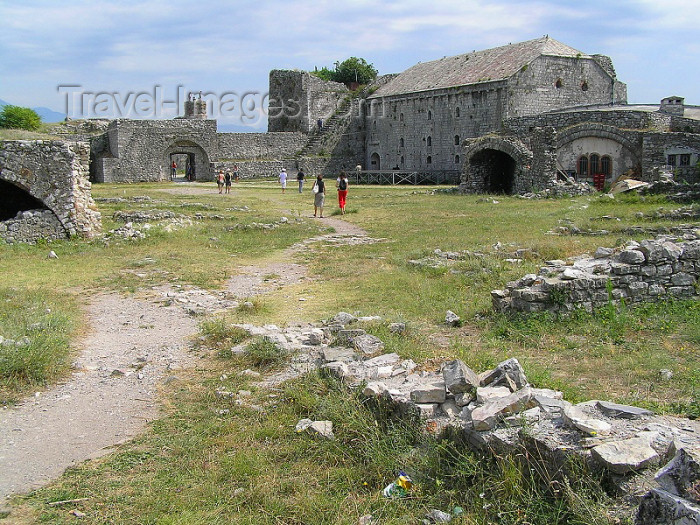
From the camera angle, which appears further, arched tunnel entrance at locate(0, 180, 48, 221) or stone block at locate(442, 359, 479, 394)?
arched tunnel entrance at locate(0, 180, 48, 221)

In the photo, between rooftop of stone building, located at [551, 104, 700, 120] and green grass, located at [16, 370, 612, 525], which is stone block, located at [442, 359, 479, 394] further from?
rooftop of stone building, located at [551, 104, 700, 120]

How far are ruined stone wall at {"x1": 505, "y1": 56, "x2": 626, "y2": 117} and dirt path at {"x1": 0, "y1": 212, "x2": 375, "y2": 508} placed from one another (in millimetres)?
30256

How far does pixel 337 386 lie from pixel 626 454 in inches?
110

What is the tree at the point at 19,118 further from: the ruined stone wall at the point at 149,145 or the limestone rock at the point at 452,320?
the limestone rock at the point at 452,320

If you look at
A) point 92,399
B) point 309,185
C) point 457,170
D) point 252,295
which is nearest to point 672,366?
point 92,399

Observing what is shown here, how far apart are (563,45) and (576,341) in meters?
35.9

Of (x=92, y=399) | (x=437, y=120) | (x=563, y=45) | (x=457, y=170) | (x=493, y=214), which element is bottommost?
(x=92, y=399)

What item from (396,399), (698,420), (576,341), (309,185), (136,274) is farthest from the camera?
(309,185)

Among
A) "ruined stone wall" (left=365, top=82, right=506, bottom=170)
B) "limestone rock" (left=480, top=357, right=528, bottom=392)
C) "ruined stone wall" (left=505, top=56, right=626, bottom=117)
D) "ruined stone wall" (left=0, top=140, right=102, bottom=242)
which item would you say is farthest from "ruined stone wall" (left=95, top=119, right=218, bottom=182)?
"limestone rock" (left=480, top=357, right=528, bottom=392)

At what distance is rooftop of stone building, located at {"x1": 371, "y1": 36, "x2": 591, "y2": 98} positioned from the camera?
37.8 metres

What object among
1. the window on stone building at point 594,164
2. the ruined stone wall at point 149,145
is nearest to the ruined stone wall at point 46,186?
the window on stone building at point 594,164

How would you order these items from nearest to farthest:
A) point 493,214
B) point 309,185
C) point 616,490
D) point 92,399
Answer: point 616,490 < point 92,399 < point 493,214 < point 309,185

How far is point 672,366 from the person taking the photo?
650 cm

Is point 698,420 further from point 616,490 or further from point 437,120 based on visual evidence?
point 437,120
